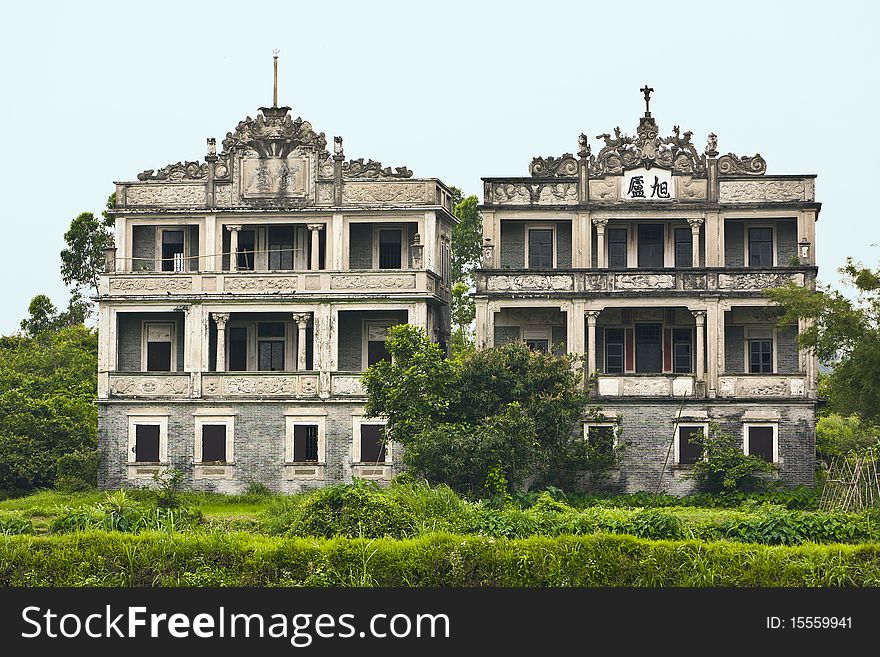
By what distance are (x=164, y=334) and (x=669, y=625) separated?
28527 mm

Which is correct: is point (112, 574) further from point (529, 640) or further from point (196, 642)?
point (529, 640)

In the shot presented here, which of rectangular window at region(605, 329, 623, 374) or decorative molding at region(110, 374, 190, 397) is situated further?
rectangular window at region(605, 329, 623, 374)

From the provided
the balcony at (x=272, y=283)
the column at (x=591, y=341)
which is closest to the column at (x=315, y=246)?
the balcony at (x=272, y=283)

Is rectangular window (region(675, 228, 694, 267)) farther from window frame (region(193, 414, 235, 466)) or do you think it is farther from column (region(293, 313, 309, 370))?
window frame (region(193, 414, 235, 466))

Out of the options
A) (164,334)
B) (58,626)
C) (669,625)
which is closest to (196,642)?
(58,626)

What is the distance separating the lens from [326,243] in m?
49.0

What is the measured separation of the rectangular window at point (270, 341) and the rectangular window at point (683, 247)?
11635mm

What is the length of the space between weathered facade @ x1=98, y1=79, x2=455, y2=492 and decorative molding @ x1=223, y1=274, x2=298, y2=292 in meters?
0.04

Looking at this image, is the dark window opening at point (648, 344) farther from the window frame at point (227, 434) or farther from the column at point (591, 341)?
the window frame at point (227, 434)

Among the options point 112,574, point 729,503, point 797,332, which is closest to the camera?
point 112,574

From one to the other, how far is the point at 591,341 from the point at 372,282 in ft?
21.0

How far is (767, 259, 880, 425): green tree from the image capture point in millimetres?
40406

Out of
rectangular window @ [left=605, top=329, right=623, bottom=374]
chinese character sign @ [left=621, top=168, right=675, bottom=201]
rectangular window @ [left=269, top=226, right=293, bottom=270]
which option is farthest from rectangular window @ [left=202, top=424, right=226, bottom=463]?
chinese character sign @ [left=621, top=168, right=675, bottom=201]

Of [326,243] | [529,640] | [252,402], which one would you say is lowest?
[529,640]
